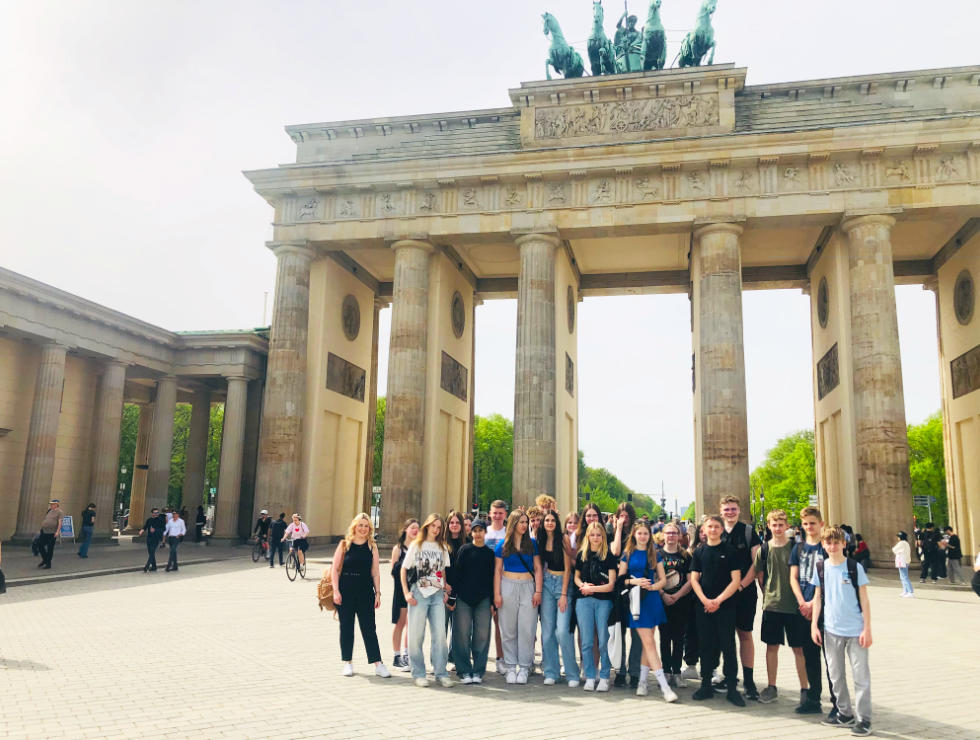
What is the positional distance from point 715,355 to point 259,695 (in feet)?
73.7

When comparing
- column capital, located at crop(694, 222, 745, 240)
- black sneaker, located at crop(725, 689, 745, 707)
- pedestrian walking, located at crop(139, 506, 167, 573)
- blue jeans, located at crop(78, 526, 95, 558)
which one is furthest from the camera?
column capital, located at crop(694, 222, 745, 240)

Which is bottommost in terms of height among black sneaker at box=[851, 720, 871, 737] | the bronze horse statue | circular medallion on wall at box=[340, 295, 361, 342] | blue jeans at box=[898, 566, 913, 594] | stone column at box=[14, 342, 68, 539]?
black sneaker at box=[851, 720, 871, 737]

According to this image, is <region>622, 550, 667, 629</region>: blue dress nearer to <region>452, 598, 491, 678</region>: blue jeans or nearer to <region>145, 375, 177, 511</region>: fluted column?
<region>452, 598, 491, 678</region>: blue jeans

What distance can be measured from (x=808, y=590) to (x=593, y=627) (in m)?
2.38

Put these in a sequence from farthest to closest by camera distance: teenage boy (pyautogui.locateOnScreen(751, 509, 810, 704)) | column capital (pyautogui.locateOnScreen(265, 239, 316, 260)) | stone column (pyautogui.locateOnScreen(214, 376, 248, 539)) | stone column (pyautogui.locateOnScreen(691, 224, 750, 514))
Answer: stone column (pyautogui.locateOnScreen(214, 376, 248, 539)), column capital (pyautogui.locateOnScreen(265, 239, 316, 260)), stone column (pyautogui.locateOnScreen(691, 224, 750, 514)), teenage boy (pyautogui.locateOnScreen(751, 509, 810, 704))

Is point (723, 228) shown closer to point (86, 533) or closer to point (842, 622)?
point (842, 622)

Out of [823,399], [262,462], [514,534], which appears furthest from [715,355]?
[514,534]

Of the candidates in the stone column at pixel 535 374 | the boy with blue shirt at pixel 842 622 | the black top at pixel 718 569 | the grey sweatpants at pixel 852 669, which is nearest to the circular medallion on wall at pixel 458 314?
the stone column at pixel 535 374

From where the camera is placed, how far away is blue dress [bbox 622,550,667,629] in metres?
8.38

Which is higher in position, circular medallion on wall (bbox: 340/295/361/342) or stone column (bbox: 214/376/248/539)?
circular medallion on wall (bbox: 340/295/361/342)

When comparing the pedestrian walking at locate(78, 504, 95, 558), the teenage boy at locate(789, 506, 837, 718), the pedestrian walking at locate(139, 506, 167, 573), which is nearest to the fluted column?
the pedestrian walking at locate(78, 504, 95, 558)

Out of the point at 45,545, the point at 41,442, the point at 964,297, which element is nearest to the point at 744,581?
the point at 45,545

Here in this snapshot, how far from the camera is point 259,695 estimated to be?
25.7 ft

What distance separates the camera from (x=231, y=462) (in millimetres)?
33812
